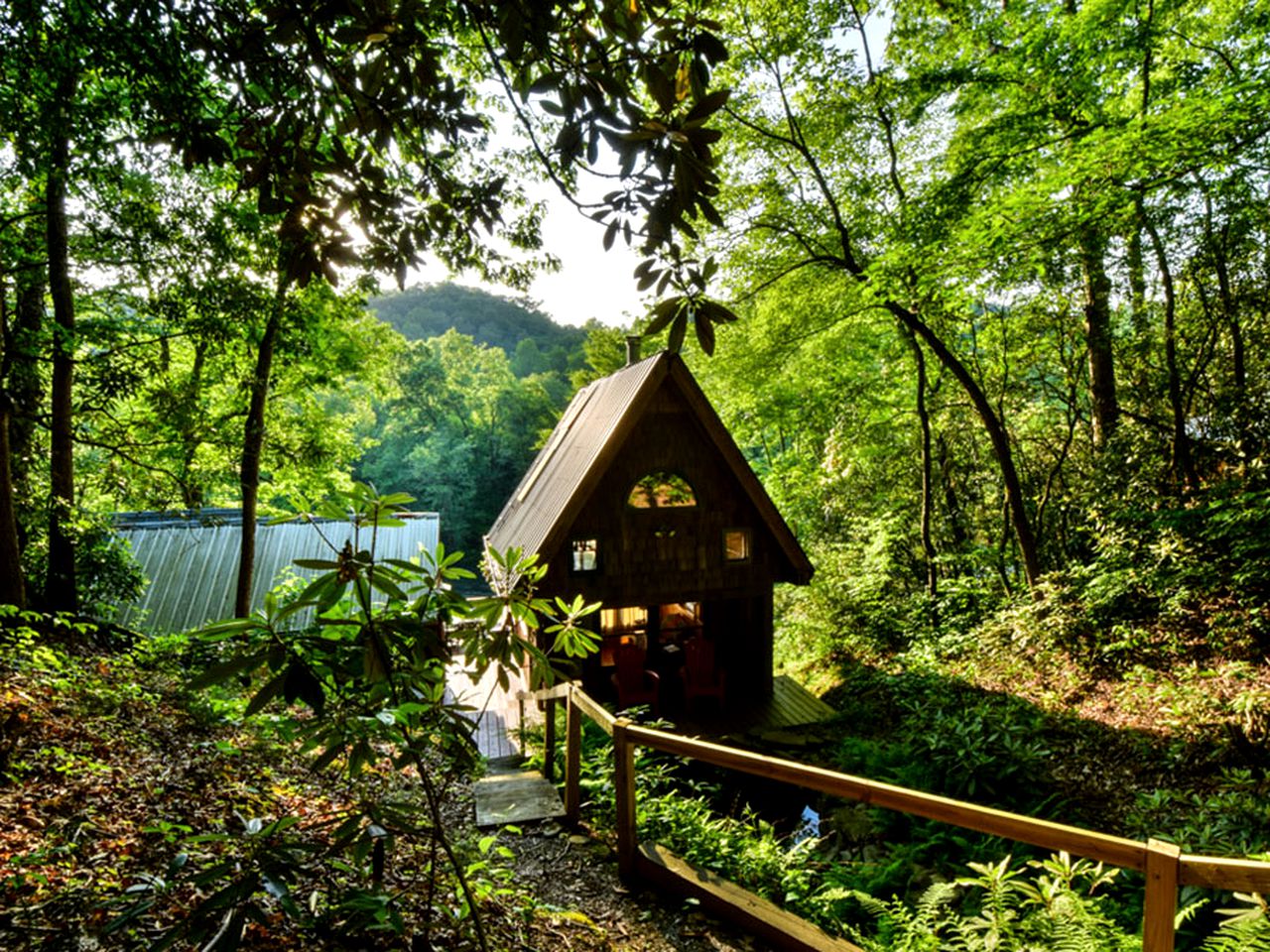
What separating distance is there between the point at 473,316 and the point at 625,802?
186 ft

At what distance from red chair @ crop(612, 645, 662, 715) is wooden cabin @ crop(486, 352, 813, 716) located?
2cm

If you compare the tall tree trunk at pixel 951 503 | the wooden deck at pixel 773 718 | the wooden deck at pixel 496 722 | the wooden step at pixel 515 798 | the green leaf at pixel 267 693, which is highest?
the tall tree trunk at pixel 951 503

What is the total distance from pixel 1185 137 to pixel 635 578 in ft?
27.2

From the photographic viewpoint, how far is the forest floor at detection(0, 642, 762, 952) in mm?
2156

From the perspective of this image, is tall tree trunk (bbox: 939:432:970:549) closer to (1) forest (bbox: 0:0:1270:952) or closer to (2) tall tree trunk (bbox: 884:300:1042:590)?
(1) forest (bbox: 0:0:1270:952)

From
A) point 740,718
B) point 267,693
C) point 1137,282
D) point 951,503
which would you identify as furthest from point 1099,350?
point 267,693

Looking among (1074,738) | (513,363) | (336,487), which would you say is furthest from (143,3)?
(513,363)

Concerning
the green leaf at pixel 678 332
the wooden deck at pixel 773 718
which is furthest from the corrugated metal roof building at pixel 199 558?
the green leaf at pixel 678 332

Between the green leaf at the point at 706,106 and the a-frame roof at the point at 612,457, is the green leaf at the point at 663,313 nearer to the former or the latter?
the green leaf at the point at 706,106

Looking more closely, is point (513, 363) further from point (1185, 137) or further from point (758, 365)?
point (1185, 137)

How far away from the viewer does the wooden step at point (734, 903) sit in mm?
2896

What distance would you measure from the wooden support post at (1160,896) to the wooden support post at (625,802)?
92.5 inches

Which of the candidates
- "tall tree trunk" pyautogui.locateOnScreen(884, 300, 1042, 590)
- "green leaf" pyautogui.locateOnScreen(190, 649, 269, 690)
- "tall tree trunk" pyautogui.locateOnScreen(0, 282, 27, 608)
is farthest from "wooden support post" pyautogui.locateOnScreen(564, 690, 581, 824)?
"tall tree trunk" pyautogui.locateOnScreen(884, 300, 1042, 590)

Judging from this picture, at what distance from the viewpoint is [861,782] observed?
2596mm
